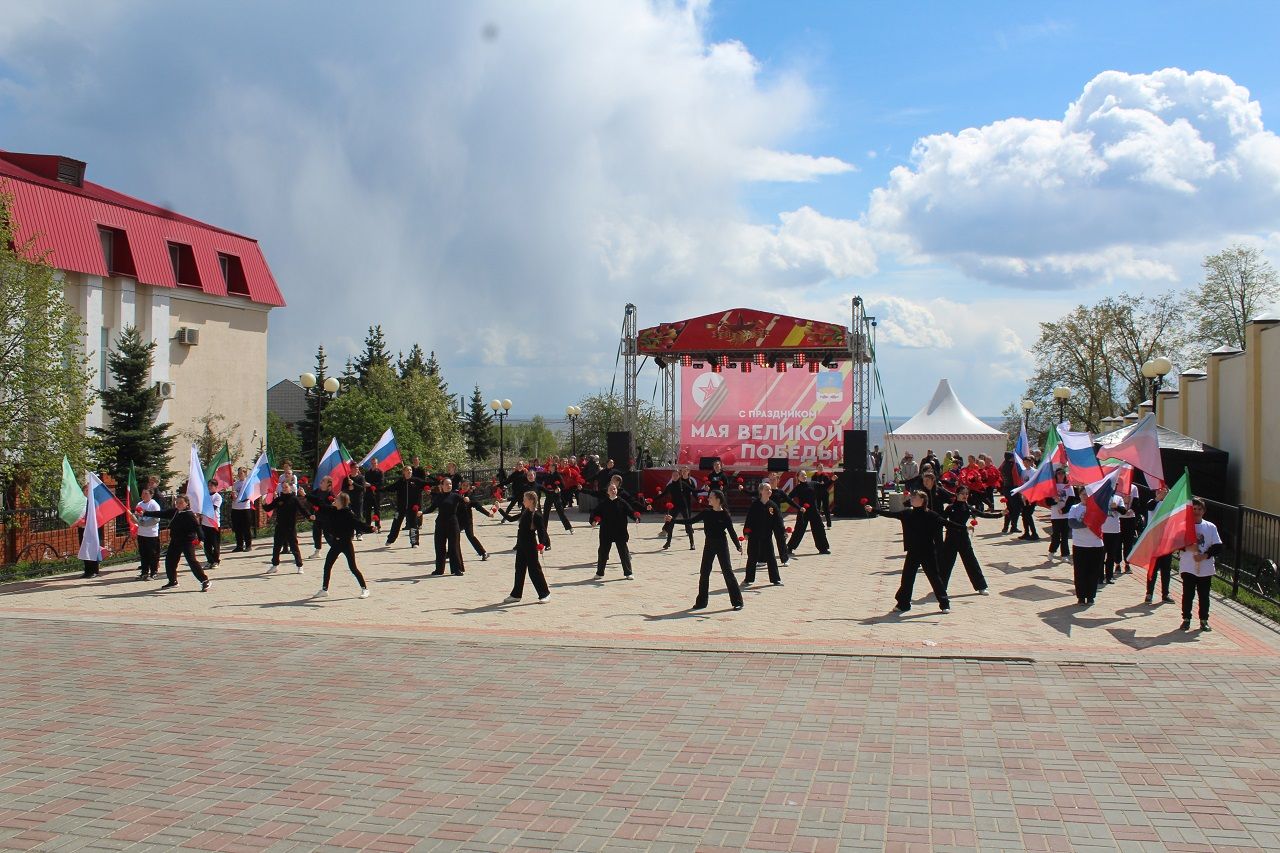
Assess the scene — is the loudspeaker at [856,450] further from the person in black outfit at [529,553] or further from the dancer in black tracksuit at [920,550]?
the person in black outfit at [529,553]

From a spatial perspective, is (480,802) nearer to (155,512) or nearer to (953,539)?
(953,539)

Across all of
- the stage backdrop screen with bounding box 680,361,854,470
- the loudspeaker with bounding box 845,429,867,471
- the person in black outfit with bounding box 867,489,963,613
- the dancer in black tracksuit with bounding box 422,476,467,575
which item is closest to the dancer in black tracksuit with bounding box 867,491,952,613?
the person in black outfit with bounding box 867,489,963,613

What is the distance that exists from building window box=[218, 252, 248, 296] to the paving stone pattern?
34.0m

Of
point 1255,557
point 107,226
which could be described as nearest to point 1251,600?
point 1255,557

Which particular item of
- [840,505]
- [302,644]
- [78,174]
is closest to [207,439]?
[78,174]

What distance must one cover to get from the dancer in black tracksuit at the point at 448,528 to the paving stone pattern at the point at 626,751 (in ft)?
18.0

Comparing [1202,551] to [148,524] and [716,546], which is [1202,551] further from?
[148,524]

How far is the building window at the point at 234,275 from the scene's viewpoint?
42000 millimetres

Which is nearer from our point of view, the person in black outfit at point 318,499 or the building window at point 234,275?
the person in black outfit at point 318,499

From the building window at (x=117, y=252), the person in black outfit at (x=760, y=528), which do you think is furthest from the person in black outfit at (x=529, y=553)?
the building window at (x=117, y=252)

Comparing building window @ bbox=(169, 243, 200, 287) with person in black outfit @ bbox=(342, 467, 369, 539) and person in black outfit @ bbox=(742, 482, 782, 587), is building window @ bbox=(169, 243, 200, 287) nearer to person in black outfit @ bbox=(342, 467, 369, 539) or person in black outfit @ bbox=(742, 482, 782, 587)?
person in black outfit @ bbox=(342, 467, 369, 539)

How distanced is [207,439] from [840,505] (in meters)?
26.3

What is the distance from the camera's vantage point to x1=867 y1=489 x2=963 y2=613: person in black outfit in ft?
40.6

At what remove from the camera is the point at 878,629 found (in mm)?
11555
